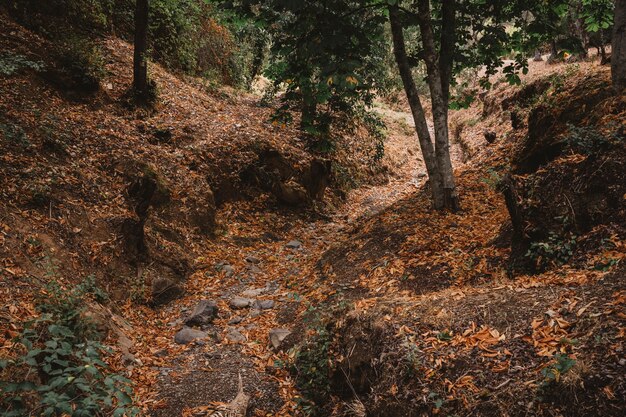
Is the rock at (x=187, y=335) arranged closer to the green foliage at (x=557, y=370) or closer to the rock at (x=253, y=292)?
the rock at (x=253, y=292)

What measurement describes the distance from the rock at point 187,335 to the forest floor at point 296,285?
8 centimetres

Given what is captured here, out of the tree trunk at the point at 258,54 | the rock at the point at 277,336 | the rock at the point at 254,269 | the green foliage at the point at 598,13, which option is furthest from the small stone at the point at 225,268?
the tree trunk at the point at 258,54

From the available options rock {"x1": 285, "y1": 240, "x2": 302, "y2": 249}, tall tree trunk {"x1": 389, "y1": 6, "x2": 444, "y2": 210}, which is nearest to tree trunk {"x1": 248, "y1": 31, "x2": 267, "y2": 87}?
tall tree trunk {"x1": 389, "y1": 6, "x2": 444, "y2": 210}

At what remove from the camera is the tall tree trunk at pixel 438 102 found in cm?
708

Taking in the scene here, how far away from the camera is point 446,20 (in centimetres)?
743

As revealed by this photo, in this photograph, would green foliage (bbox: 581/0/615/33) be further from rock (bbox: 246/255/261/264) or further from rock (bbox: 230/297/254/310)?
rock (bbox: 230/297/254/310)

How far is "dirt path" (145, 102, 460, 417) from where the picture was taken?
4.76 meters

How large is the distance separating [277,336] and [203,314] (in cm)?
143

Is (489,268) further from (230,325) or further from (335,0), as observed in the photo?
(335,0)

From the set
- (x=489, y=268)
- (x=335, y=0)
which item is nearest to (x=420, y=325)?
(x=489, y=268)

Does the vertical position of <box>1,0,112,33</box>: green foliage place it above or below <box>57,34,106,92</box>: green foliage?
above

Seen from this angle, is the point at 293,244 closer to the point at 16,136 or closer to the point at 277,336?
the point at 277,336

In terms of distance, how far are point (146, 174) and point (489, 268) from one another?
6849mm

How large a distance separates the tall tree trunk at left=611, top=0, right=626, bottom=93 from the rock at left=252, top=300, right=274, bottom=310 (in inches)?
254
